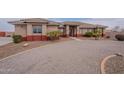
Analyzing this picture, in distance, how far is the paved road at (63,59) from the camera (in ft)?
26.2

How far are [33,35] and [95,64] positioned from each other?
287 cm

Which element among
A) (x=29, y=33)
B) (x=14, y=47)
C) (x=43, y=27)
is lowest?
(x=14, y=47)

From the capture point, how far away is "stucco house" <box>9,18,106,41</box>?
8.60 metres

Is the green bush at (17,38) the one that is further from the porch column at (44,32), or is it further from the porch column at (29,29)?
the porch column at (44,32)

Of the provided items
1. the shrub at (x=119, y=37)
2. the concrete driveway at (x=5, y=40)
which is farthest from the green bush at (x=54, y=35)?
the shrub at (x=119, y=37)

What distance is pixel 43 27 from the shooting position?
30.3 ft

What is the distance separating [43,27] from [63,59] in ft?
6.29

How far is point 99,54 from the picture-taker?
8.22m


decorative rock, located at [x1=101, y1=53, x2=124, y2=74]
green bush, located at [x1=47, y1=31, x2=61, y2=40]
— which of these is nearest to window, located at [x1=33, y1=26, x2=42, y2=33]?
green bush, located at [x1=47, y1=31, x2=61, y2=40]

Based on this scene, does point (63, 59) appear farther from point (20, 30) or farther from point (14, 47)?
point (20, 30)

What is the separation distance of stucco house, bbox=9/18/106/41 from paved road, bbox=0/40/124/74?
0.65m

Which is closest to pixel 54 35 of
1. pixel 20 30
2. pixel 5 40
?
pixel 20 30

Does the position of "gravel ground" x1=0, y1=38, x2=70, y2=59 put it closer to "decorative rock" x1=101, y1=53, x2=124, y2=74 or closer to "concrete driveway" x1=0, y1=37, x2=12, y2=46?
"concrete driveway" x1=0, y1=37, x2=12, y2=46
